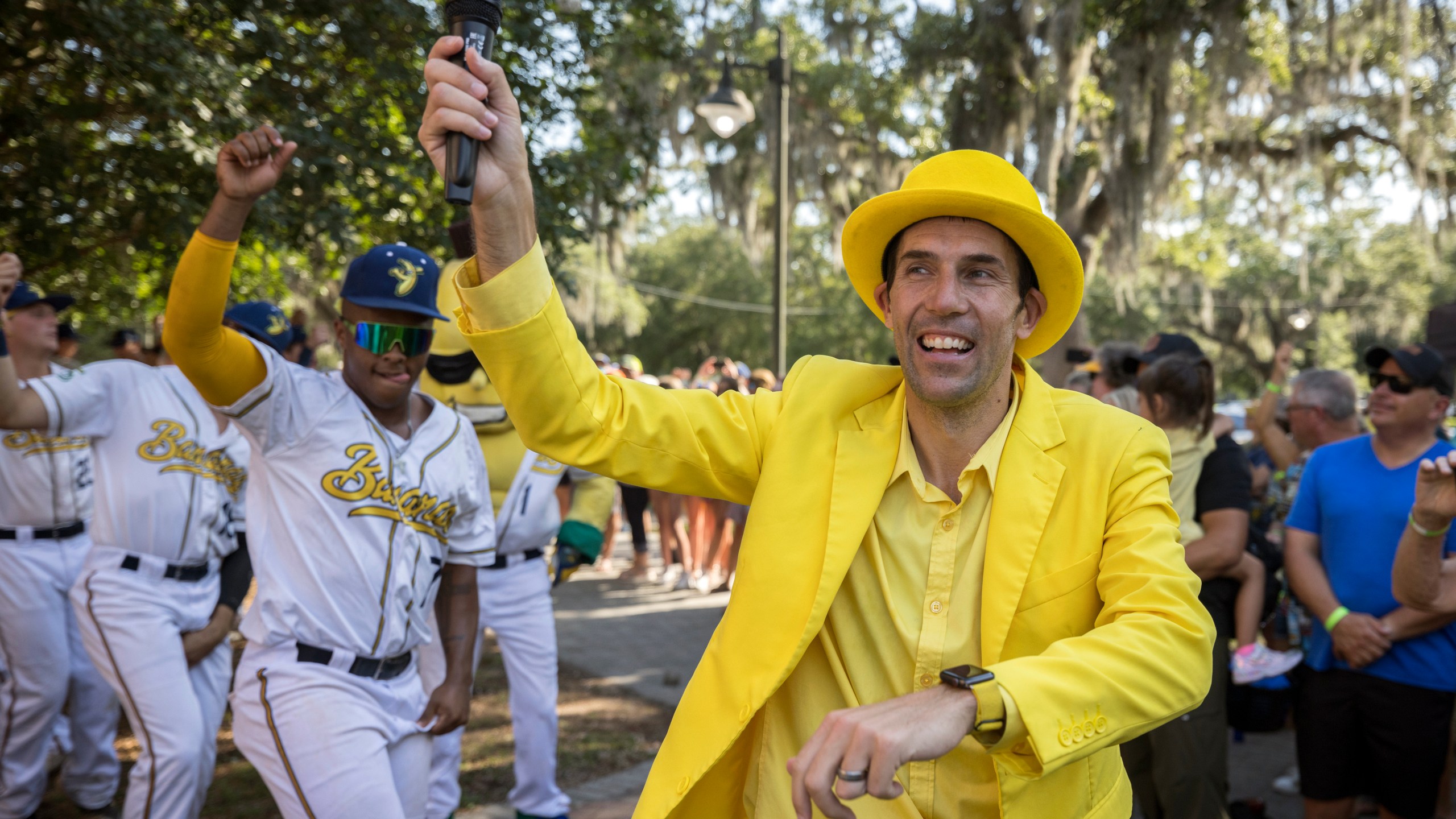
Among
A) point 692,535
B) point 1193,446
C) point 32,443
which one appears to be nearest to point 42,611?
point 32,443

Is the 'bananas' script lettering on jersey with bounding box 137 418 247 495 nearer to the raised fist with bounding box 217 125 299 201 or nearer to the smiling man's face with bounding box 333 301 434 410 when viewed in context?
the smiling man's face with bounding box 333 301 434 410

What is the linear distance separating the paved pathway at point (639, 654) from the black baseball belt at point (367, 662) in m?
1.99

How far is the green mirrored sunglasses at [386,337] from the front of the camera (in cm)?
343

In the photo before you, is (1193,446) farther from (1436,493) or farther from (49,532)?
(49,532)

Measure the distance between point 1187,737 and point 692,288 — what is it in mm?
36978

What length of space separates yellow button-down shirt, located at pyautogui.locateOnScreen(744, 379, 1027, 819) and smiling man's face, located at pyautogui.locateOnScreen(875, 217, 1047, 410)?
14 cm

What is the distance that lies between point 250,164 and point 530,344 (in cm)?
155

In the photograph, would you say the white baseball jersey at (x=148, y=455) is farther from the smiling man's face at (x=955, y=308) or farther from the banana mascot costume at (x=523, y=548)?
the smiling man's face at (x=955, y=308)

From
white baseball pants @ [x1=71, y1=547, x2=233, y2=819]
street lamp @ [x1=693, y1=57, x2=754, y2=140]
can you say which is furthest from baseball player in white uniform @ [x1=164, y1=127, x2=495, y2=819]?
street lamp @ [x1=693, y1=57, x2=754, y2=140]

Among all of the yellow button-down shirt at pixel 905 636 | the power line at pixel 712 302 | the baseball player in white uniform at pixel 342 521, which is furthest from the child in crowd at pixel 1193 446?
the power line at pixel 712 302

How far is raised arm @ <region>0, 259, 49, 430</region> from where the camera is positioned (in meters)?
3.71

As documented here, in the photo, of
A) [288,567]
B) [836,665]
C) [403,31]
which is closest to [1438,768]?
[836,665]

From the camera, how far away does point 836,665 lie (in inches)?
82.7

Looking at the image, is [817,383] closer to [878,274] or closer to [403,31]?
[878,274]
